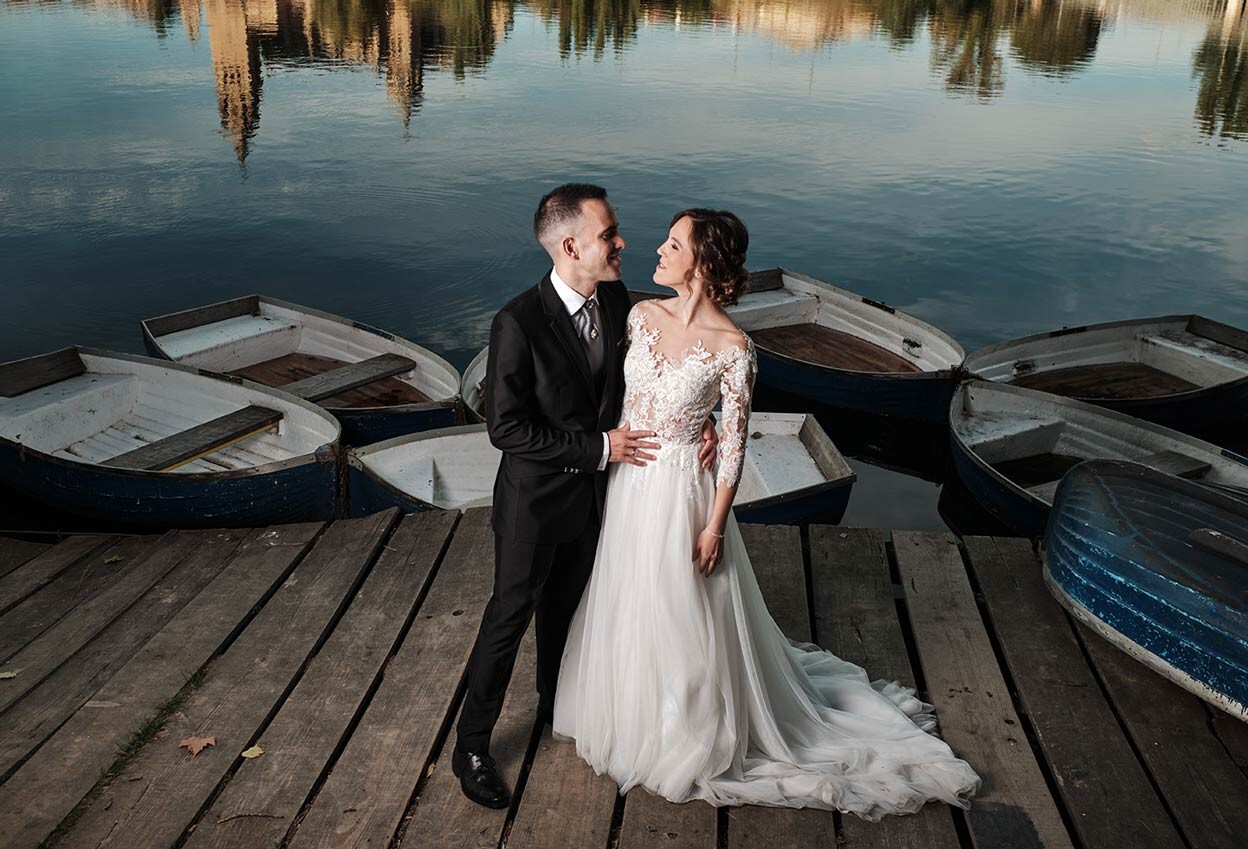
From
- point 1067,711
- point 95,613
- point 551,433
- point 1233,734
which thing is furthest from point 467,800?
point 1233,734

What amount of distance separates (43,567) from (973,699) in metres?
6.55

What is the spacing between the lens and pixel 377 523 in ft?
23.8

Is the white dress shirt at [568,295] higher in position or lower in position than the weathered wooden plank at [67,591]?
higher

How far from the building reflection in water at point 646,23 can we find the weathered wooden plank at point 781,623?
32.5 meters

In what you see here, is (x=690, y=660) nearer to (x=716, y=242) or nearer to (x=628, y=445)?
(x=628, y=445)

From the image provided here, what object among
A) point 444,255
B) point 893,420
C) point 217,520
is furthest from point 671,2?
point 217,520

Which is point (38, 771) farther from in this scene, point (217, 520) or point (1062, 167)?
point (1062, 167)

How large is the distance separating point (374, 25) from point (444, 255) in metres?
35.3

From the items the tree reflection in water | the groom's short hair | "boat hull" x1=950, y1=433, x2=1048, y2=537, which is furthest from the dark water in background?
the groom's short hair

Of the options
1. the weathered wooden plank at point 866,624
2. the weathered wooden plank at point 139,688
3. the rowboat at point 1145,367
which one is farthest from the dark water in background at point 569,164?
the weathered wooden plank at point 139,688

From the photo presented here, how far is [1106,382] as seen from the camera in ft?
45.9

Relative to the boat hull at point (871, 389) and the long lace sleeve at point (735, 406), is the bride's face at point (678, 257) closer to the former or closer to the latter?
the long lace sleeve at point (735, 406)

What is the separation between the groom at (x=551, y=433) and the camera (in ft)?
13.3

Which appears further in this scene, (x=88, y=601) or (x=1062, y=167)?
(x=1062, y=167)
